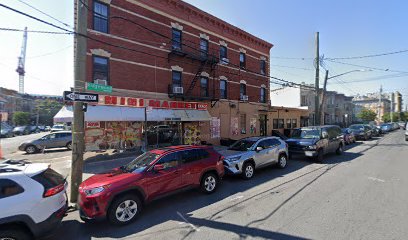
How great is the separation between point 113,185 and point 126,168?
118 centimetres

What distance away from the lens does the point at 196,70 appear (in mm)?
18875

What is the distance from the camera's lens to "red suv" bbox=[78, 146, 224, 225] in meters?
5.06

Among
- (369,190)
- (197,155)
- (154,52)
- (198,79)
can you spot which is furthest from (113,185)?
(198,79)

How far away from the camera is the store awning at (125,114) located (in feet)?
40.9

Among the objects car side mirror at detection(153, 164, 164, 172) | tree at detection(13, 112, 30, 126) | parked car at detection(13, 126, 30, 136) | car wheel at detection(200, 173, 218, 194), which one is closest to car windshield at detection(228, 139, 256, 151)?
car wheel at detection(200, 173, 218, 194)

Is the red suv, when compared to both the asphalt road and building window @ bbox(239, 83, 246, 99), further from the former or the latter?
building window @ bbox(239, 83, 246, 99)

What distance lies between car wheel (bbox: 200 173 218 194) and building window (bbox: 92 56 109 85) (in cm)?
960

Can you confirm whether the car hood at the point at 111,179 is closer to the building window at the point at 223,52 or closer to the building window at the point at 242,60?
the building window at the point at 223,52

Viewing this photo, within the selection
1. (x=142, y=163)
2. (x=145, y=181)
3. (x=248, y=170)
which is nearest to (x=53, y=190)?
(x=145, y=181)

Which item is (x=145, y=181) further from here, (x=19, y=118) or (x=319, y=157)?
(x=19, y=118)

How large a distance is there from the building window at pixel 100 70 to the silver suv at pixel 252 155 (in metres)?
8.75

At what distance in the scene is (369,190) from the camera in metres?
6.96

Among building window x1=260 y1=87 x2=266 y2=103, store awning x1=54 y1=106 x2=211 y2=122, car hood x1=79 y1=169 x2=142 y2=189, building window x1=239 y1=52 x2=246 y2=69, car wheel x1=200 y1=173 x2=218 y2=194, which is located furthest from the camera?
building window x1=260 y1=87 x2=266 y2=103

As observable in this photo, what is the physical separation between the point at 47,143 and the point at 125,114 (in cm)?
846
